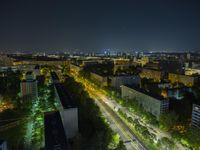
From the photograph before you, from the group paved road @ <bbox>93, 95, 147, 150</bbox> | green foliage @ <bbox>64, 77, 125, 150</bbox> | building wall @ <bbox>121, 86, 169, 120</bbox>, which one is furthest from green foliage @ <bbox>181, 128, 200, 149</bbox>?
green foliage @ <bbox>64, 77, 125, 150</bbox>

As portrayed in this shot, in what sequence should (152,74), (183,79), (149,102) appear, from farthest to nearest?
(152,74) → (183,79) → (149,102)

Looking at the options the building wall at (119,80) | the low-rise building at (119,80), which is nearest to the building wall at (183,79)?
the low-rise building at (119,80)

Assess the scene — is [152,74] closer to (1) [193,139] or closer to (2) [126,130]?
(2) [126,130]

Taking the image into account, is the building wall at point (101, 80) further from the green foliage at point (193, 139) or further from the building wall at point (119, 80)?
the green foliage at point (193, 139)

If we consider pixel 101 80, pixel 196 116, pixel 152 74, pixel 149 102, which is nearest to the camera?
pixel 196 116

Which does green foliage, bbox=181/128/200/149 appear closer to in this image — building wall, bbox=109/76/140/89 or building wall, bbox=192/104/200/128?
building wall, bbox=192/104/200/128

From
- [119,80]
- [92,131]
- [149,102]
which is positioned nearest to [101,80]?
[119,80]

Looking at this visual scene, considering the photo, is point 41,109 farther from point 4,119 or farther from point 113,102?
point 113,102
